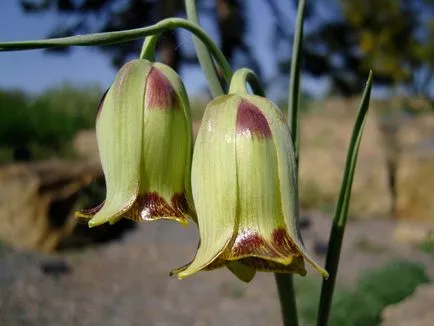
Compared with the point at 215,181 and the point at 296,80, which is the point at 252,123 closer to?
the point at 215,181

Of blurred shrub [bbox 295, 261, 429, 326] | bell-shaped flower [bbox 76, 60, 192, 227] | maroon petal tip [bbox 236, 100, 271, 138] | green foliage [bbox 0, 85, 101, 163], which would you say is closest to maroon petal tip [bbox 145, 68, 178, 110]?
bell-shaped flower [bbox 76, 60, 192, 227]

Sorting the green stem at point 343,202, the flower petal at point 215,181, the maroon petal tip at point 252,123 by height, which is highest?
the maroon petal tip at point 252,123

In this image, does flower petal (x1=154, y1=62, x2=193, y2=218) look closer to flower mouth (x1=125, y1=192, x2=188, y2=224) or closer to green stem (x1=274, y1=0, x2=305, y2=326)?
flower mouth (x1=125, y1=192, x2=188, y2=224)

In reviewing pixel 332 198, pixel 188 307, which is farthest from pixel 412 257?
pixel 332 198

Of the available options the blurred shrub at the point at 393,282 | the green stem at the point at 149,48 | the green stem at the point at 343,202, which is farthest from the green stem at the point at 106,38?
the blurred shrub at the point at 393,282

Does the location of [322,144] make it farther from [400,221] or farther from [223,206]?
[223,206]

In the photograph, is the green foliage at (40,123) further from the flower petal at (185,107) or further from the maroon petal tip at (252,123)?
the maroon petal tip at (252,123)
